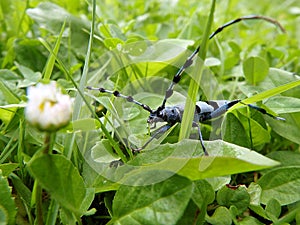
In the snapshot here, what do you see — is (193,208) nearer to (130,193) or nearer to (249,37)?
(130,193)

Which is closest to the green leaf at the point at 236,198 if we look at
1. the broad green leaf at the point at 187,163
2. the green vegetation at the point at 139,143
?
the green vegetation at the point at 139,143

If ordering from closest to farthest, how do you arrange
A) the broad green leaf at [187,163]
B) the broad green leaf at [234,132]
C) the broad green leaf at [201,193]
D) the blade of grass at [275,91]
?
the broad green leaf at [187,163]
the broad green leaf at [201,193]
the blade of grass at [275,91]
the broad green leaf at [234,132]

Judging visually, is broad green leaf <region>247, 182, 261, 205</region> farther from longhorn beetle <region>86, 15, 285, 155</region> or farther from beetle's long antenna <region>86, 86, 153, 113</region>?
beetle's long antenna <region>86, 86, 153, 113</region>

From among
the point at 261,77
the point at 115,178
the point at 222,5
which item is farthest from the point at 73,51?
the point at 222,5

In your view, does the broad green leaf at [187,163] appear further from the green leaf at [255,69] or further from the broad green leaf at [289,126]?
the green leaf at [255,69]

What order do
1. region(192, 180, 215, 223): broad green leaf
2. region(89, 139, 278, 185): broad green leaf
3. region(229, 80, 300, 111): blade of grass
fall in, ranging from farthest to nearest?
region(229, 80, 300, 111): blade of grass
region(192, 180, 215, 223): broad green leaf
region(89, 139, 278, 185): broad green leaf

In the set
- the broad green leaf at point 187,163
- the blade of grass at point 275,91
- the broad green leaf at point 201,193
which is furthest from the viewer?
the blade of grass at point 275,91

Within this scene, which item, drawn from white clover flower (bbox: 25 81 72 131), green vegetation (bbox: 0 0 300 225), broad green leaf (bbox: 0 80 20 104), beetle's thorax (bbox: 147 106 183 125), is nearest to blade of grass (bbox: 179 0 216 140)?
green vegetation (bbox: 0 0 300 225)
